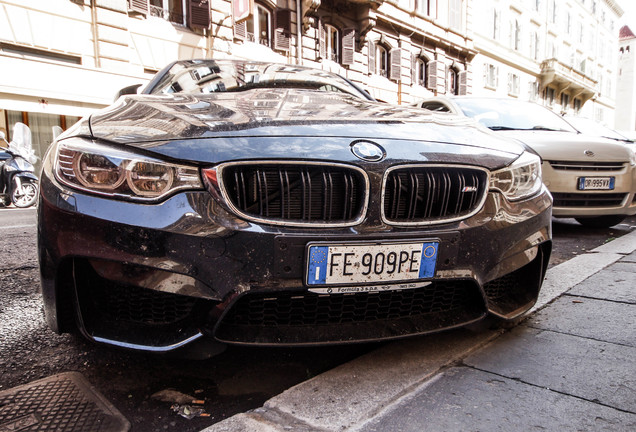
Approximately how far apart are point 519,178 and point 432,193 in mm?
476

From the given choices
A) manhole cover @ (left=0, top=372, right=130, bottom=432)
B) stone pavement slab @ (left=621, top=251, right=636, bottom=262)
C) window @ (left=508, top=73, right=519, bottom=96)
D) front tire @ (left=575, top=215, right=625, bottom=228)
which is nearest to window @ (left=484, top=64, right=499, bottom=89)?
window @ (left=508, top=73, right=519, bottom=96)

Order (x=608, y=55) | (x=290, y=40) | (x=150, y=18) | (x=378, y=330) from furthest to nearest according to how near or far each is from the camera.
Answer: (x=608, y=55) < (x=290, y=40) < (x=150, y=18) < (x=378, y=330)

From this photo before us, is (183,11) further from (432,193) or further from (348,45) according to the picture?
(432,193)

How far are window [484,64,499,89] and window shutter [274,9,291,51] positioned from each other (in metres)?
13.9

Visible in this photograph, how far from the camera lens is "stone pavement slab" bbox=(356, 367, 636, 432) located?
54.2 inches

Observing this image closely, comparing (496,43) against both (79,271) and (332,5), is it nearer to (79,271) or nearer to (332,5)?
(332,5)

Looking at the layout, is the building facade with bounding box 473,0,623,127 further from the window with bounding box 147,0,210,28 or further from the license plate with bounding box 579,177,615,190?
the license plate with bounding box 579,177,615,190

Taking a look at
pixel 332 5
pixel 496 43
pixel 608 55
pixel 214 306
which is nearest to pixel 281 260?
pixel 214 306

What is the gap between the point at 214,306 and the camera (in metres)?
1.48

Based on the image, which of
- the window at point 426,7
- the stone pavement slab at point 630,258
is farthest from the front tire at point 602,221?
Answer: the window at point 426,7

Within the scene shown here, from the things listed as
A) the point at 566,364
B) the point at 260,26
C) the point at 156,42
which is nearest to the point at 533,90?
the point at 260,26

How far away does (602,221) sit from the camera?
5117mm

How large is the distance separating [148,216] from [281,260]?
42cm

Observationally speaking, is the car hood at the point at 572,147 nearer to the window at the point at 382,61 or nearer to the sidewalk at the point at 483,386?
the sidewalk at the point at 483,386
